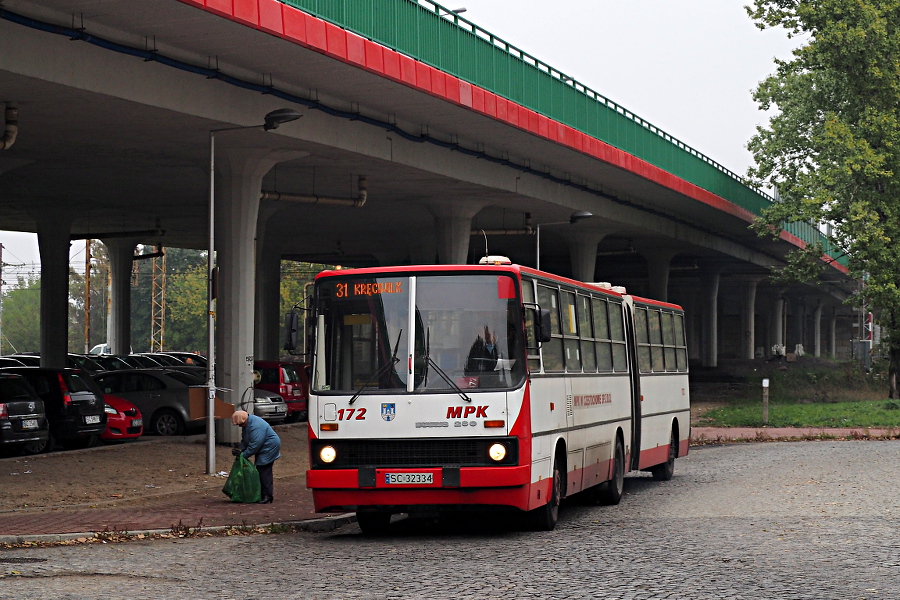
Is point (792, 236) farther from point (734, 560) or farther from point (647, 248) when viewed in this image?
point (734, 560)

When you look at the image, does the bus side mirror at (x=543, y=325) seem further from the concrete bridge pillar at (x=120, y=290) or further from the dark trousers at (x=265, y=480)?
the concrete bridge pillar at (x=120, y=290)

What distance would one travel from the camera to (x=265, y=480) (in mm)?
16828

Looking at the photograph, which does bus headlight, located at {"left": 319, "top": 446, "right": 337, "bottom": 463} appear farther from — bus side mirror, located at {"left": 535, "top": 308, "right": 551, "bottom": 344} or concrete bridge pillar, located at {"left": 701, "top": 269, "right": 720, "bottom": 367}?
concrete bridge pillar, located at {"left": 701, "top": 269, "right": 720, "bottom": 367}

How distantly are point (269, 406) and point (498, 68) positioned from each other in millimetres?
9822

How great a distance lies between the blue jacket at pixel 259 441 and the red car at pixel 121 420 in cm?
1013

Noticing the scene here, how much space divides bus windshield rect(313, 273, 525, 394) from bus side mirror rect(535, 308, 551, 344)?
222 mm

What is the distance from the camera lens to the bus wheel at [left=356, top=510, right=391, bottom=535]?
14008mm

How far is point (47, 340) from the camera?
1699 inches

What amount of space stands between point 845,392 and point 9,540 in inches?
1533

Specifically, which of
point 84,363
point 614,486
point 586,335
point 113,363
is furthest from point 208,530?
point 84,363

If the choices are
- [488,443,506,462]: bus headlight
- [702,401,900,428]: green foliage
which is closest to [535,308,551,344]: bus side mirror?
[488,443,506,462]: bus headlight

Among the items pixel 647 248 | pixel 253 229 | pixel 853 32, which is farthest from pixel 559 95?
pixel 647 248

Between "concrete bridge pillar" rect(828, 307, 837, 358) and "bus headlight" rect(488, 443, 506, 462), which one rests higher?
"concrete bridge pillar" rect(828, 307, 837, 358)

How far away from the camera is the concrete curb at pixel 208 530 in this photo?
12898mm
